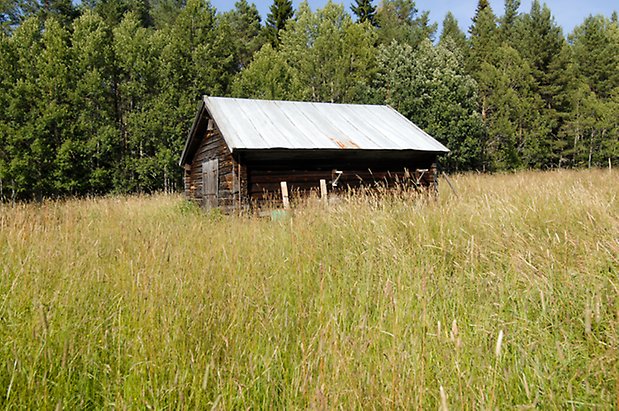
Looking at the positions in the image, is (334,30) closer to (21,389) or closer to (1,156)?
(1,156)

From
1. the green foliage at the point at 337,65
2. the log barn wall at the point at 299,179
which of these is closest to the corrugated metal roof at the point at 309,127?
the log barn wall at the point at 299,179

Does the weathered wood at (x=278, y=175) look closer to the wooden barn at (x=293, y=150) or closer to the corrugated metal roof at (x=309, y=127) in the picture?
the wooden barn at (x=293, y=150)

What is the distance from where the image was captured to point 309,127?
12648mm

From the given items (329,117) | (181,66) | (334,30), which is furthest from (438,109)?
(181,66)

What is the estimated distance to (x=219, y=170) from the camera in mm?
12891

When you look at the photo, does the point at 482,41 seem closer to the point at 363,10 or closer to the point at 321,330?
the point at 363,10

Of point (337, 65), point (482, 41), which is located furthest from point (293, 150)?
point (482, 41)

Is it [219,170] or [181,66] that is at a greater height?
[181,66]

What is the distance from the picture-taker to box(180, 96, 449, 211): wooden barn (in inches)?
440

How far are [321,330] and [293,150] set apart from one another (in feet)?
31.4

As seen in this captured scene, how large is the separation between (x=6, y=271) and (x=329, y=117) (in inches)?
481

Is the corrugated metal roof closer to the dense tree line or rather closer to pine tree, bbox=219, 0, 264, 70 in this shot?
the dense tree line

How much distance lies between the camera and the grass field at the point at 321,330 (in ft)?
5.10

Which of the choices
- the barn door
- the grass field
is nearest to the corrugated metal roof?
the barn door
